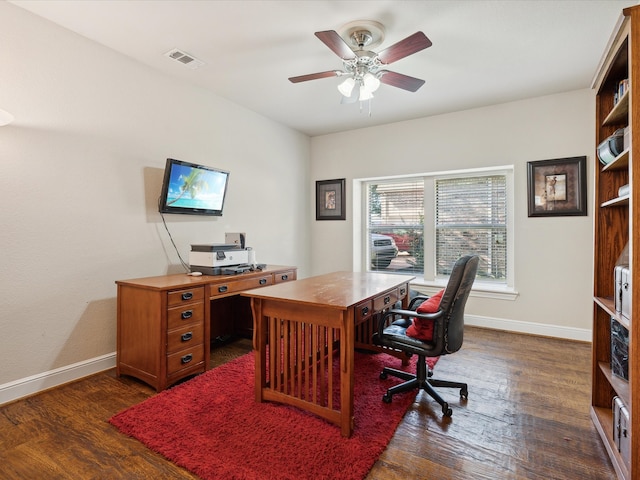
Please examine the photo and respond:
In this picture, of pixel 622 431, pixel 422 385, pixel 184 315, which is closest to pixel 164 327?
pixel 184 315

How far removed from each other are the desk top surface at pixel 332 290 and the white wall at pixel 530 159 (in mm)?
1925

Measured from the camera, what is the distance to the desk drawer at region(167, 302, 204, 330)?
7.85 ft

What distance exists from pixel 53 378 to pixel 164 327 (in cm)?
96

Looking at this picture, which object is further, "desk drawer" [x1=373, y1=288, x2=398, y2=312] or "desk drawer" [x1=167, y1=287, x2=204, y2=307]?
"desk drawer" [x1=167, y1=287, x2=204, y2=307]

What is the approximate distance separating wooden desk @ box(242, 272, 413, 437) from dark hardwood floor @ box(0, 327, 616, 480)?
1.46ft

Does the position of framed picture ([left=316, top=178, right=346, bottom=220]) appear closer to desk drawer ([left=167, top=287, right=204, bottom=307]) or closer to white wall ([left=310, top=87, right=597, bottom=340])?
white wall ([left=310, top=87, right=597, bottom=340])

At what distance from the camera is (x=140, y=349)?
249 cm

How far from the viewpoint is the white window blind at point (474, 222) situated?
4102 millimetres

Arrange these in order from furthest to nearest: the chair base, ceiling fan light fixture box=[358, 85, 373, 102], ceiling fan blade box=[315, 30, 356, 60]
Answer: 1. ceiling fan light fixture box=[358, 85, 373, 102]
2. the chair base
3. ceiling fan blade box=[315, 30, 356, 60]

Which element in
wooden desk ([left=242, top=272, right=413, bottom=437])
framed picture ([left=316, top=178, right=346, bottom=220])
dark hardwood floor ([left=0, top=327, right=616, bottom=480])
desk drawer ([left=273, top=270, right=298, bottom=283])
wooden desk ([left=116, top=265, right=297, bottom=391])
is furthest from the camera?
framed picture ([left=316, top=178, right=346, bottom=220])

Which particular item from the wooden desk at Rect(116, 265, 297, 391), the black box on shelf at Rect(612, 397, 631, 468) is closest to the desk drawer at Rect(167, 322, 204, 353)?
the wooden desk at Rect(116, 265, 297, 391)

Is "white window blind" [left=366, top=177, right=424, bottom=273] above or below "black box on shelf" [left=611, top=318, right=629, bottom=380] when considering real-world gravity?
above

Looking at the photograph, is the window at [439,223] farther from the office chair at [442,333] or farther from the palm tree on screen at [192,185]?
the palm tree on screen at [192,185]

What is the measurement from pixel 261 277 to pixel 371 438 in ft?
5.85
